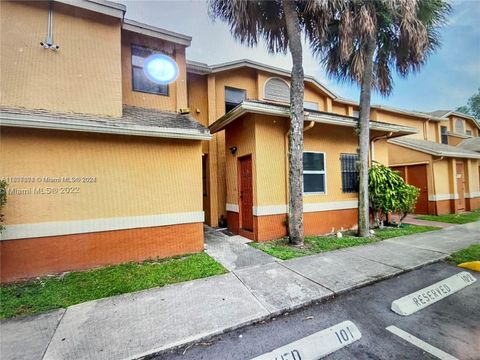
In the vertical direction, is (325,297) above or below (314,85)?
below

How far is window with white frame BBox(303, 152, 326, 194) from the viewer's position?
7293 mm

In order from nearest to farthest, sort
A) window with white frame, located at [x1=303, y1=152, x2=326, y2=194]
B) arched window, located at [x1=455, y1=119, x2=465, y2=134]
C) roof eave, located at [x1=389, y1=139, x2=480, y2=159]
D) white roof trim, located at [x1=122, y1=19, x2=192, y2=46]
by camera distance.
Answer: white roof trim, located at [x1=122, y1=19, x2=192, y2=46] < window with white frame, located at [x1=303, y1=152, x2=326, y2=194] < roof eave, located at [x1=389, y1=139, x2=480, y2=159] < arched window, located at [x1=455, y1=119, x2=465, y2=134]

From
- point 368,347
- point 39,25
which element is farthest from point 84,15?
point 368,347

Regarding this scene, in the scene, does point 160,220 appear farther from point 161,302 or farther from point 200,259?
point 161,302

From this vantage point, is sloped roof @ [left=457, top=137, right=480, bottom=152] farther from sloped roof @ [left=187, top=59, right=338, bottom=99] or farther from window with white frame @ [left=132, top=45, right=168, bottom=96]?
window with white frame @ [left=132, top=45, right=168, bottom=96]

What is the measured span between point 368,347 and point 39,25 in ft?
28.4

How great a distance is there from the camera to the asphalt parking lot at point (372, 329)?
95.7 inches

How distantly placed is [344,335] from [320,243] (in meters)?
3.78

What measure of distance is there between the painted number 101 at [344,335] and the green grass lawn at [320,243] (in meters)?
2.46

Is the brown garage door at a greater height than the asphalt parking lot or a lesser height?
greater

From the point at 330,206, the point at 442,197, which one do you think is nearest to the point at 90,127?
the point at 330,206

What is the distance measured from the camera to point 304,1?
6066 millimetres

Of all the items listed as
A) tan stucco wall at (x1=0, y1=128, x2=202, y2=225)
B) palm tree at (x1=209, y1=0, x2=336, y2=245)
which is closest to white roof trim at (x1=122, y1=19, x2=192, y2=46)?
palm tree at (x1=209, y1=0, x2=336, y2=245)

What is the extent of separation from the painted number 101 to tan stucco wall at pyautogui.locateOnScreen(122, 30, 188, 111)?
731 cm
